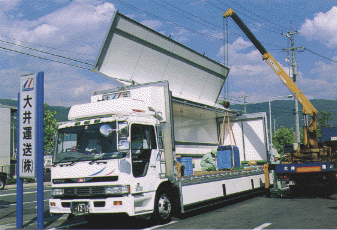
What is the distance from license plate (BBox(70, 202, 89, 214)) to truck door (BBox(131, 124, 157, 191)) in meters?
1.15

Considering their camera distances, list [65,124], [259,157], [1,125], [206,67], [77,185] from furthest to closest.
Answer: [1,125]
[206,67]
[259,157]
[65,124]
[77,185]

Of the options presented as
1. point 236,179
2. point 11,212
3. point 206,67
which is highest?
point 206,67

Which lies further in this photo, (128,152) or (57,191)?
(57,191)

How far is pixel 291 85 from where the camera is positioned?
1556cm

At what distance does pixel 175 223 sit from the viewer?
827 cm

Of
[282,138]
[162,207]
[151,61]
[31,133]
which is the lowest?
[162,207]

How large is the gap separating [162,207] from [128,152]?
161 centimetres

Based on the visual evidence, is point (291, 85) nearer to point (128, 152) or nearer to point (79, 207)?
point (128, 152)

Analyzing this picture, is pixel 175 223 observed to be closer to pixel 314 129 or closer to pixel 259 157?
pixel 259 157

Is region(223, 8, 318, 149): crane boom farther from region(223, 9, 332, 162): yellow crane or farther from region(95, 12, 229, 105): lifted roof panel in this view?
region(95, 12, 229, 105): lifted roof panel

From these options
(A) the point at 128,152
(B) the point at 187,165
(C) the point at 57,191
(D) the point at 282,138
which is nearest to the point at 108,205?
(A) the point at 128,152

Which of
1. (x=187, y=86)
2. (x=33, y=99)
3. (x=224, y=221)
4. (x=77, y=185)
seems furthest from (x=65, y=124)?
(x=187, y=86)

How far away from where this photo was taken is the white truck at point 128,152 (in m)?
A: 7.25

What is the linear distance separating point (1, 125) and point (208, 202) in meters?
29.2
